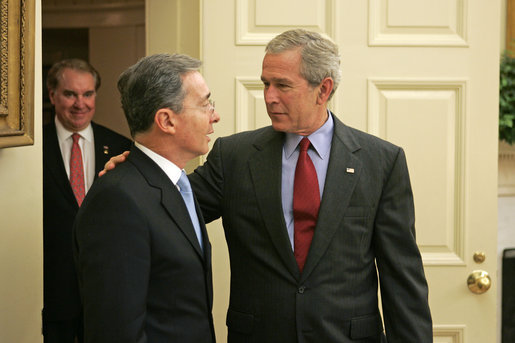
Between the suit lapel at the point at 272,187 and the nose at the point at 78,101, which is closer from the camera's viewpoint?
the suit lapel at the point at 272,187

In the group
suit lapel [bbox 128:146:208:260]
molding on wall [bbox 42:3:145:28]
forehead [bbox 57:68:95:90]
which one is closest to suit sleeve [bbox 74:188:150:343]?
suit lapel [bbox 128:146:208:260]

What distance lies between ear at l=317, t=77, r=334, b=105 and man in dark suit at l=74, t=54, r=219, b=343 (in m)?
0.42

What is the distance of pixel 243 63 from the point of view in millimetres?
2812

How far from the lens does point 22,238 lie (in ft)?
6.46

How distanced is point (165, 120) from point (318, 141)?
61 centimetres

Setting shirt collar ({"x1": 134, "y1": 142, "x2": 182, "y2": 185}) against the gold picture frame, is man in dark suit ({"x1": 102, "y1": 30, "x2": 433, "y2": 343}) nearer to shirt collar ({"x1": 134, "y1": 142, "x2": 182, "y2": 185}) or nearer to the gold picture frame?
shirt collar ({"x1": 134, "y1": 142, "x2": 182, "y2": 185})

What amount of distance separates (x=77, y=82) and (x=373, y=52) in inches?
54.6

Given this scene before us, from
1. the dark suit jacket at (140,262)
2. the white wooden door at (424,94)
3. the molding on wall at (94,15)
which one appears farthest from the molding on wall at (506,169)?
the molding on wall at (94,15)

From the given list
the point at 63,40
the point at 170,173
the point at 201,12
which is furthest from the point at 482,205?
the point at 63,40

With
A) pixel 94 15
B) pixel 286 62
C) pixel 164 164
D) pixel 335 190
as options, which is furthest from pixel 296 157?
pixel 94 15

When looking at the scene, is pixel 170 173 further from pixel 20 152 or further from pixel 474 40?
pixel 474 40

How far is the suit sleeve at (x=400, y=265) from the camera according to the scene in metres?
2.07

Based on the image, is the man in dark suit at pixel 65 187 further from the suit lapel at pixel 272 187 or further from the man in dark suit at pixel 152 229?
the man in dark suit at pixel 152 229

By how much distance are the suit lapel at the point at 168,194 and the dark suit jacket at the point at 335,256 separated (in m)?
0.40
